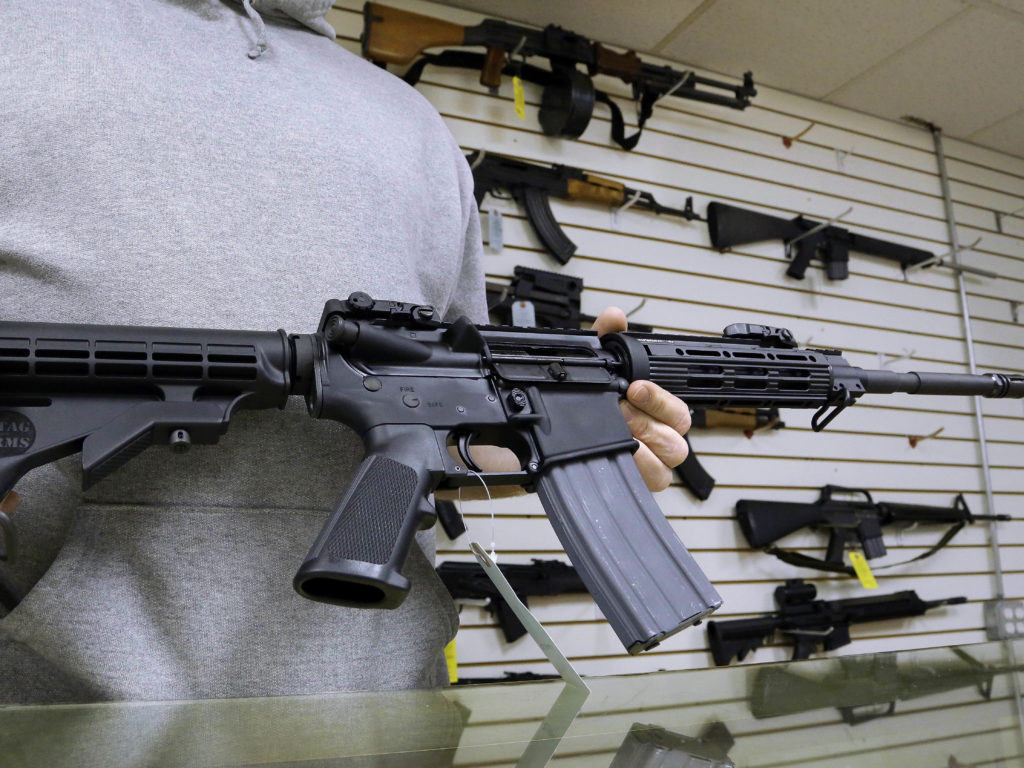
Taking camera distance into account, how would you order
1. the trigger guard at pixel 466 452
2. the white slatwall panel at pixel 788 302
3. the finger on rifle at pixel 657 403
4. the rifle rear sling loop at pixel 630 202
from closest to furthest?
the trigger guard at pixel 466 452 → the finger on rifle at pixel 657 403 → the white slatwall panel at pixel 788 302 → the rifle rear sling loop at pixel 630 202

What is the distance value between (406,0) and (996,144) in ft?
9.29

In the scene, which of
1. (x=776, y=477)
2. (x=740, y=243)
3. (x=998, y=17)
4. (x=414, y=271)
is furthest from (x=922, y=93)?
(x=414, y=271)

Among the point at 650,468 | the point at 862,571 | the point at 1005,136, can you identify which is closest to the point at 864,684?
the point at 650,468

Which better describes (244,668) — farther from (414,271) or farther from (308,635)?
(414,271)

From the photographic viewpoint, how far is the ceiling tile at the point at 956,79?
283 centimetres

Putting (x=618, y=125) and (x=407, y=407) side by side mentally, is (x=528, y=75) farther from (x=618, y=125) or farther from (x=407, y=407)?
(x=407, y=407)

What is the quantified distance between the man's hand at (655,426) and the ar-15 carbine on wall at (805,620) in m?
1.70

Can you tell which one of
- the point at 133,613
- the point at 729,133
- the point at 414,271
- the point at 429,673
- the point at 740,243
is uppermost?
the point at 729,133

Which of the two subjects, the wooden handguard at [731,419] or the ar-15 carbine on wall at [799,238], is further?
the ar-15 carbine on wall at [799,238]

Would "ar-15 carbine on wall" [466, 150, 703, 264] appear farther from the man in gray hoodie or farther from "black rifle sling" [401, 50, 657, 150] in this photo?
the man in gray hoodie

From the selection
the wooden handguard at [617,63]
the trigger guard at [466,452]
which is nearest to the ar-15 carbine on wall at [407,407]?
the trigger guard at [466,452]

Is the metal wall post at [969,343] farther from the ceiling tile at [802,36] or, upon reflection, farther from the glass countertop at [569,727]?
the glass countertop at [569,727]

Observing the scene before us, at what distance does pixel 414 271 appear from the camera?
1089mm

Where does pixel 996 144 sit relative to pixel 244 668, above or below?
above
